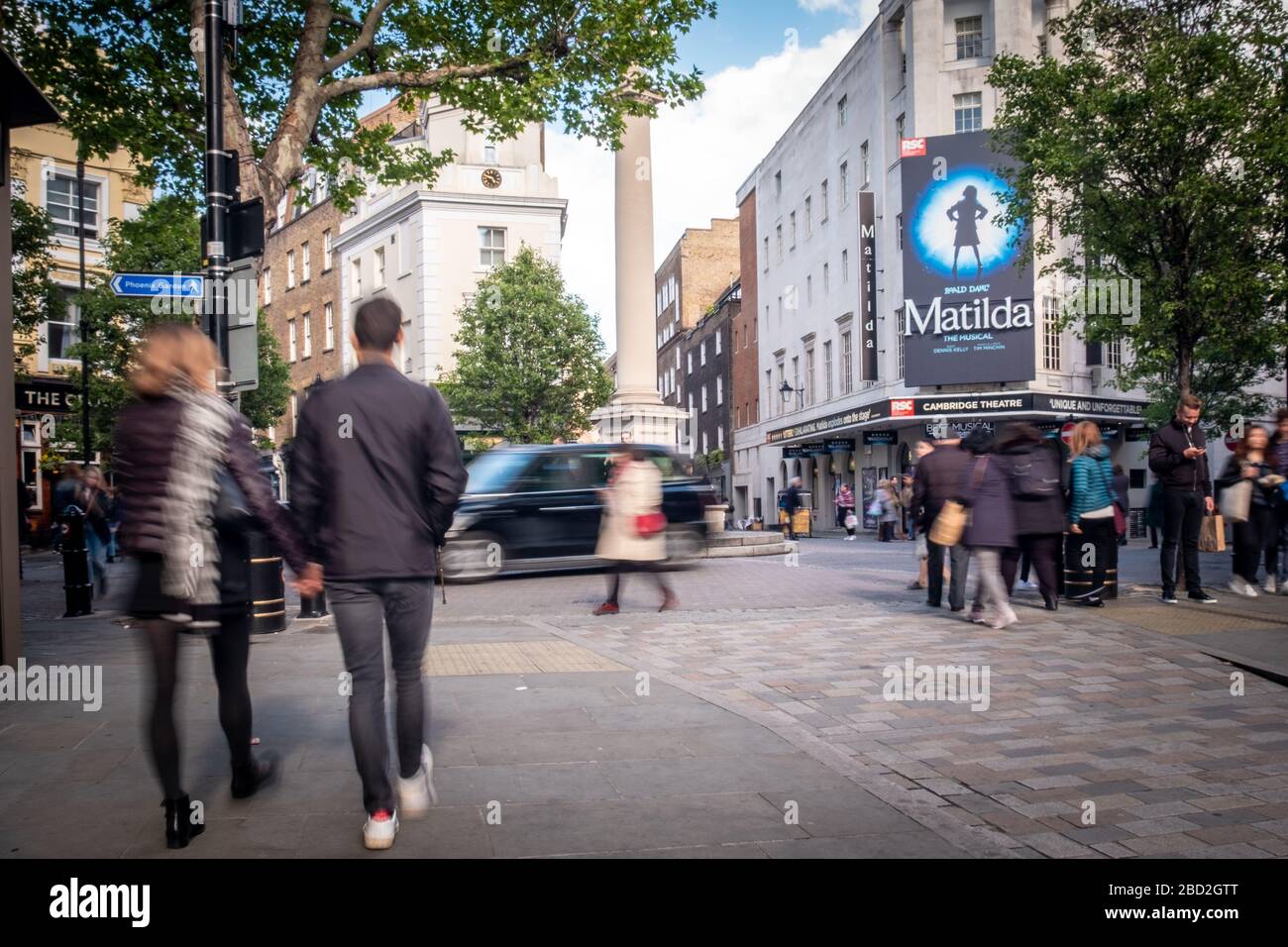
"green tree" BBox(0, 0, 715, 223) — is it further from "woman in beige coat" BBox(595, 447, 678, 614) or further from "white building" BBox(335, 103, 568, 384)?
"white building" BBox(335, 103, 568, 384)

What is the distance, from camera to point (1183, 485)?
10.3 metres

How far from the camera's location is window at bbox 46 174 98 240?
3186 centimetres

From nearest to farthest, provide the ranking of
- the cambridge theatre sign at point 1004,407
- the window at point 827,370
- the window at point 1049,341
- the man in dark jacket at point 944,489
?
the man in dark jacket at point 944,489 < the cambridge theatre sign at point 1004,407 < the window at point 1049,341 < the window at point 827,370

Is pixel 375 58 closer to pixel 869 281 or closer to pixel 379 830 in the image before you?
pixel 379 830

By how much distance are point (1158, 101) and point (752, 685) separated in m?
11.9

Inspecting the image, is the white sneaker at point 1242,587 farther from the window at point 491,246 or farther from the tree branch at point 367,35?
the window at point 491,246

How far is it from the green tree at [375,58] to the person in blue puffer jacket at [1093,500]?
7.76 meters

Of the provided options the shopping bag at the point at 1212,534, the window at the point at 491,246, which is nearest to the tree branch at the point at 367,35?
the shopping bag at the point at 1212,534

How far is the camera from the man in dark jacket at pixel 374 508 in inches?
143

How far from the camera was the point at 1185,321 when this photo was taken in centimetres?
1360

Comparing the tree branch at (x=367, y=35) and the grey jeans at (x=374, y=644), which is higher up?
the tree branch at (x=367, y=35)

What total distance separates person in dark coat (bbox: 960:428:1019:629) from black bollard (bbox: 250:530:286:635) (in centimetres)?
623

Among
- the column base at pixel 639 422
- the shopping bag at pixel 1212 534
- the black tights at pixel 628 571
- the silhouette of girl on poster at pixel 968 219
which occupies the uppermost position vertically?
the silhouette of girl on poster at pixel 968 219
